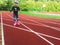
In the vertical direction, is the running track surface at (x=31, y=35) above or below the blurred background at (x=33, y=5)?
above

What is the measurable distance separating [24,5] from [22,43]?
62.2m

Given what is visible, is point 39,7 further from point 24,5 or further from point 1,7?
point 1,7

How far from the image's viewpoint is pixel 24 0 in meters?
77.6

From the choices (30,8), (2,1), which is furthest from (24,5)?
(2,1)

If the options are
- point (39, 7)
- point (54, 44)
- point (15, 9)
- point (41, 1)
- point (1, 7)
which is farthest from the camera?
point (41, 1)

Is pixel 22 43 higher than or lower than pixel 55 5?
higher

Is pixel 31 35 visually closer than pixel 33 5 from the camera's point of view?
Yes

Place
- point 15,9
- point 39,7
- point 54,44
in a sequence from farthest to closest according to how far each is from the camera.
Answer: point 39,7
point 15,9
point 54,44

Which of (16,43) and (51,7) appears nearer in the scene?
(16,43)

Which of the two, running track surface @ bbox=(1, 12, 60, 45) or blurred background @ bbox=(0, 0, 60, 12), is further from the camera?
blurred background @ bbox=(0, 0, 60, 12)

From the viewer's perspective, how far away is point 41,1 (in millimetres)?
80875

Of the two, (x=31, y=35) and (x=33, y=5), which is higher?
(x=31, y=35)

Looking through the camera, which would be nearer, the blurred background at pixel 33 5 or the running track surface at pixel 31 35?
the running track surface at pixel 31 35

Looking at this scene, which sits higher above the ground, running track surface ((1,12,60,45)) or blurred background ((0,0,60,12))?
running track surface ((1,12,60,45))
